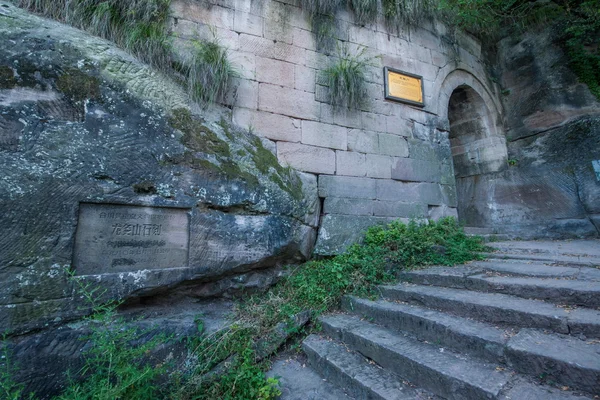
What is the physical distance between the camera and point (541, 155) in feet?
17.9

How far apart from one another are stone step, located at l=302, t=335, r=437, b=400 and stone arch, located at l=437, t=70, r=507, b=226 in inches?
182

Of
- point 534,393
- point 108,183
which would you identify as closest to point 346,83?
point 108,183

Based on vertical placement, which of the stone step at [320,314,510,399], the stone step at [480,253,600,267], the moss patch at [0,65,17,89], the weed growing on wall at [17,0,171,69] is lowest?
the stone step at [320,314,510,399]

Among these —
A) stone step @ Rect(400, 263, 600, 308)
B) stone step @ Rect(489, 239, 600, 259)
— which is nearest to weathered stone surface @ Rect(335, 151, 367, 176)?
stone step @ Rect(400, 263, 600, 308)

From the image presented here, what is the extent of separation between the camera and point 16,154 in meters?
2.24

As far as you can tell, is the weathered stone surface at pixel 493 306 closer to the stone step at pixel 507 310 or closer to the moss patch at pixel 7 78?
the stone step at pixel 507 310

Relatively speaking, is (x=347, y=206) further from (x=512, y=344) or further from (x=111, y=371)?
(x=111, y=371)

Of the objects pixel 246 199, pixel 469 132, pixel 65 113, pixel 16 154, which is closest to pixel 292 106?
pixel 246 199

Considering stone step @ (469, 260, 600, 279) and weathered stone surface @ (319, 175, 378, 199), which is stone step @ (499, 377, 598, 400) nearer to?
stone step @ (469, 260, 600, 279)

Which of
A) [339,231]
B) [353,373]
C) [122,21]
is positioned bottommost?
[353,373]

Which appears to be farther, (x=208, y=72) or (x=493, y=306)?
(x=208, y=72)

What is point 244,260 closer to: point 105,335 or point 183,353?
point 183,353

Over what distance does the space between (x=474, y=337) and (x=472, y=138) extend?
5.54m

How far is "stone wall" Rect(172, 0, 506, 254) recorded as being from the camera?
3885 millimetres
